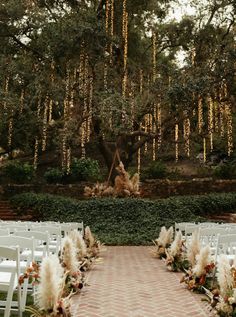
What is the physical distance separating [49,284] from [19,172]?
20539 mm

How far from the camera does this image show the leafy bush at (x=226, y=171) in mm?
23359

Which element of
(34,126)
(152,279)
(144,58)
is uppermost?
(144,58)

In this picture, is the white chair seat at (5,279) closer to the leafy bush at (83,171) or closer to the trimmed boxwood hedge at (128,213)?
the trimmed boxwood hedge at (128,213)

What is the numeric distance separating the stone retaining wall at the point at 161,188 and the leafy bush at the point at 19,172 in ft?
5.32

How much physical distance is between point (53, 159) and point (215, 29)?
567 inches

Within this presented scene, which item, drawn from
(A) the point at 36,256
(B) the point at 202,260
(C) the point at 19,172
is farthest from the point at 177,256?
(C) the point at 19,172

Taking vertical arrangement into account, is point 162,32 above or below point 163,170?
above

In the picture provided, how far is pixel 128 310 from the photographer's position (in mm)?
5344

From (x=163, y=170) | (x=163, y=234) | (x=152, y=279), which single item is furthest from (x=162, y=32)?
(x=152, y=279)

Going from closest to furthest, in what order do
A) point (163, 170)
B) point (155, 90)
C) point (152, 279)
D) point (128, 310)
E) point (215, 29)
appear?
1. point (128, 310)
2. point (152, 279)
3. point (155, 90)
4. point (215, 29)
5. point (163, 170)

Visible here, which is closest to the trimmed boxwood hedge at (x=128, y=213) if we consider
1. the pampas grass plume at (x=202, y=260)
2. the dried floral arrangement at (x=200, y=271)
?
the dried floral arrangement at (x=200, y=271)

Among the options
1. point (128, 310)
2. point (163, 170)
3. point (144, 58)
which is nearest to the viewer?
point (128, 310)

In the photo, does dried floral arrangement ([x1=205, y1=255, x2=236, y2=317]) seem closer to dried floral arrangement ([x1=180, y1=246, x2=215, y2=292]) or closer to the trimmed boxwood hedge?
dried floral arrangement ([x1=180, y1=246, x2=215, y2=292])

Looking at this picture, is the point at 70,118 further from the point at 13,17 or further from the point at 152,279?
the point at 152,279
